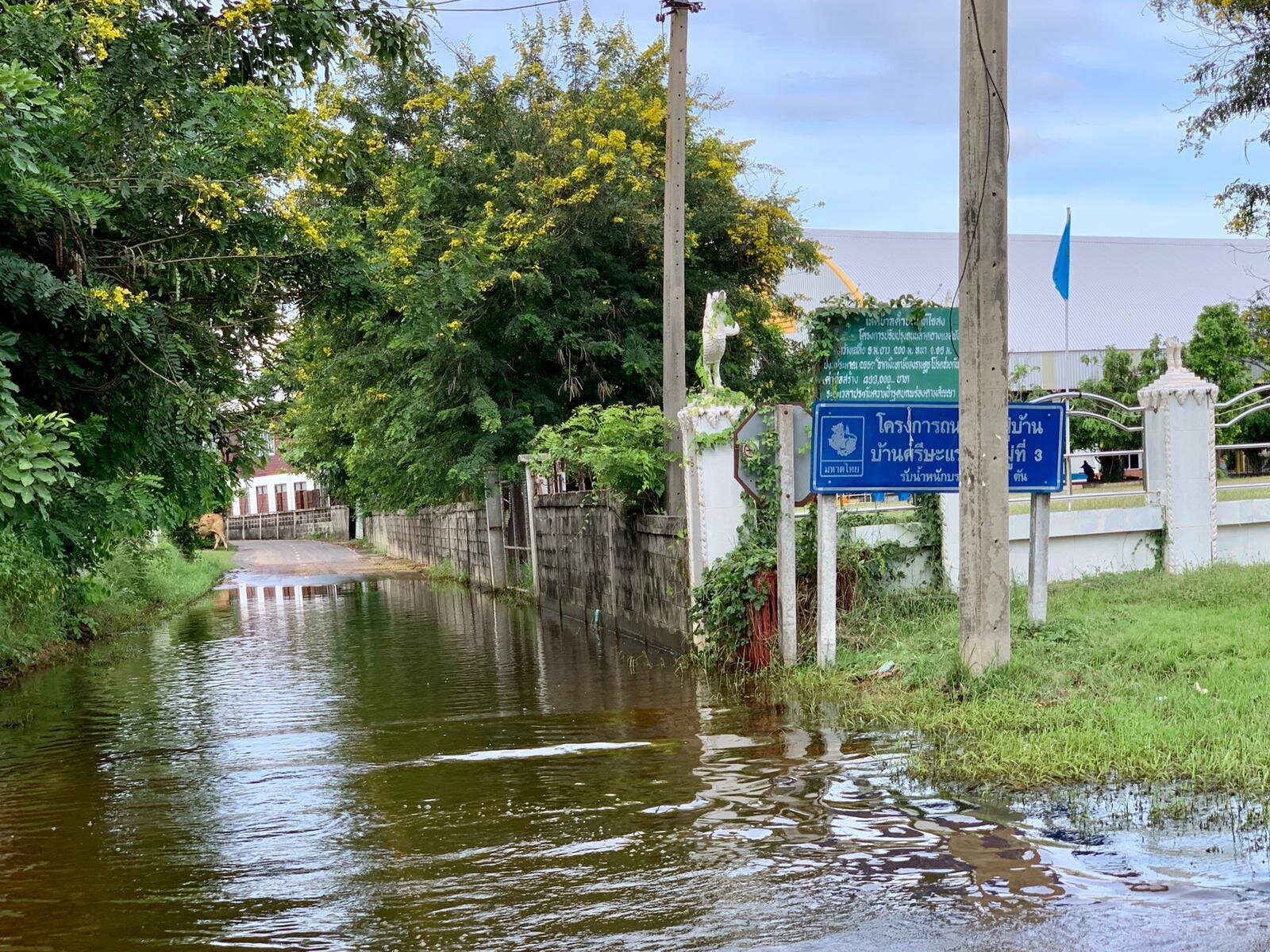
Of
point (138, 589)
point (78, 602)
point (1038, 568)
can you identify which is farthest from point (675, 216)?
point (138, 589)

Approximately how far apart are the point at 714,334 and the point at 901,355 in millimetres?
1984

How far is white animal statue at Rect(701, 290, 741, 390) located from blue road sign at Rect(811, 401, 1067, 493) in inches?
83.3

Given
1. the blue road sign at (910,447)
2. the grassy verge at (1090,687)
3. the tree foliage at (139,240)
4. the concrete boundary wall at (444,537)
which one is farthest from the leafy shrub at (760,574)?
the concrete boundary wall at (444,537)

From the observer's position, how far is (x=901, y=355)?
10.4m

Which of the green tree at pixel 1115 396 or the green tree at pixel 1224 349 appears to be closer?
the green tree at pixel 1115 396

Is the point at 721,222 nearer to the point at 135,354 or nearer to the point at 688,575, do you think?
the point at 688,575

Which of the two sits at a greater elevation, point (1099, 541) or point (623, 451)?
point (623, 451)

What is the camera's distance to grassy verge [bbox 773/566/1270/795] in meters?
6.38

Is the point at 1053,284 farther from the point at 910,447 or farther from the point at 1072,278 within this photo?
the point at 910,447

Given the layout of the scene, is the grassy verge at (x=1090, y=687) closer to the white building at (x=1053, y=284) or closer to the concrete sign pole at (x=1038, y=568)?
the concrete sign pole at (x=1038, y=568)

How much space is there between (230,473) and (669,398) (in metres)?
5.97

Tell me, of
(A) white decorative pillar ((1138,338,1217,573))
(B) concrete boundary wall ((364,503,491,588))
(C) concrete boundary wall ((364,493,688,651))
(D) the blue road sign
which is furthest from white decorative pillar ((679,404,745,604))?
(B) concrete boundary wall ((364,503,491,588))

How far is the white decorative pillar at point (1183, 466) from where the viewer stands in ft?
40.4

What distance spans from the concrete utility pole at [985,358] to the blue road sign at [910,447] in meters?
1.31
